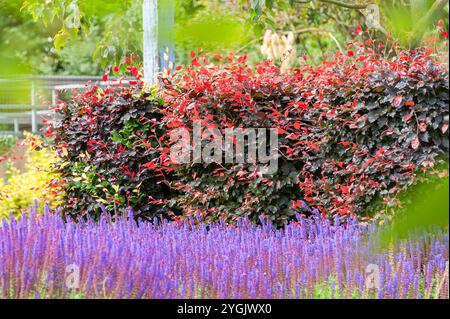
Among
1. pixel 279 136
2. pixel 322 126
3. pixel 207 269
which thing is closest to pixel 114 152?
pixel 279 136

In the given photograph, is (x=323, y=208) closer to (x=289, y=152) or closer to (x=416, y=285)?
(x=289, y=152)

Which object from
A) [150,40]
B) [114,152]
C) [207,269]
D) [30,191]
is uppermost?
[150,40]

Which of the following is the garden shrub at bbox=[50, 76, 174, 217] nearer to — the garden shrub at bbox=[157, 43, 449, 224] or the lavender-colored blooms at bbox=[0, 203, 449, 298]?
the garden shrub at bbox=[157, 43, 449, 224]

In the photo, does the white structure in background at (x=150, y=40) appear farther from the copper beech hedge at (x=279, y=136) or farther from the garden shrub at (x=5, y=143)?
the garden shrub at (x=5, y=143)

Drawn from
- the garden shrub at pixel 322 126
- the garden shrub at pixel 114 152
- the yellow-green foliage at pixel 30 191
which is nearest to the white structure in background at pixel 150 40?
the garden shrub at pixel 114 152

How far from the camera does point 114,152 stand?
6496 millimetres

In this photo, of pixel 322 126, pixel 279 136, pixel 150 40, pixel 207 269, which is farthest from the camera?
pixel 150 40

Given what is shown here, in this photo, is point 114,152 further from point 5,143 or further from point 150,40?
point 5,143

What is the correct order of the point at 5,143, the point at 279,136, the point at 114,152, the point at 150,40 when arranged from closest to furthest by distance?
the point at 279,136 → the point at 114,152 → the point at 150,40 → the point at 5,143

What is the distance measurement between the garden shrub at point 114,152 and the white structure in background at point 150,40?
2.39 ft

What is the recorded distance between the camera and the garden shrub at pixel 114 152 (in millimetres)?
6359

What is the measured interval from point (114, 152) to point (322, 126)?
86.5 inches

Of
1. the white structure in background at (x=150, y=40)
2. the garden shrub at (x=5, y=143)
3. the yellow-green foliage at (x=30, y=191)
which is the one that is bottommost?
the yellow-green foliage at (x=30, y=191)
